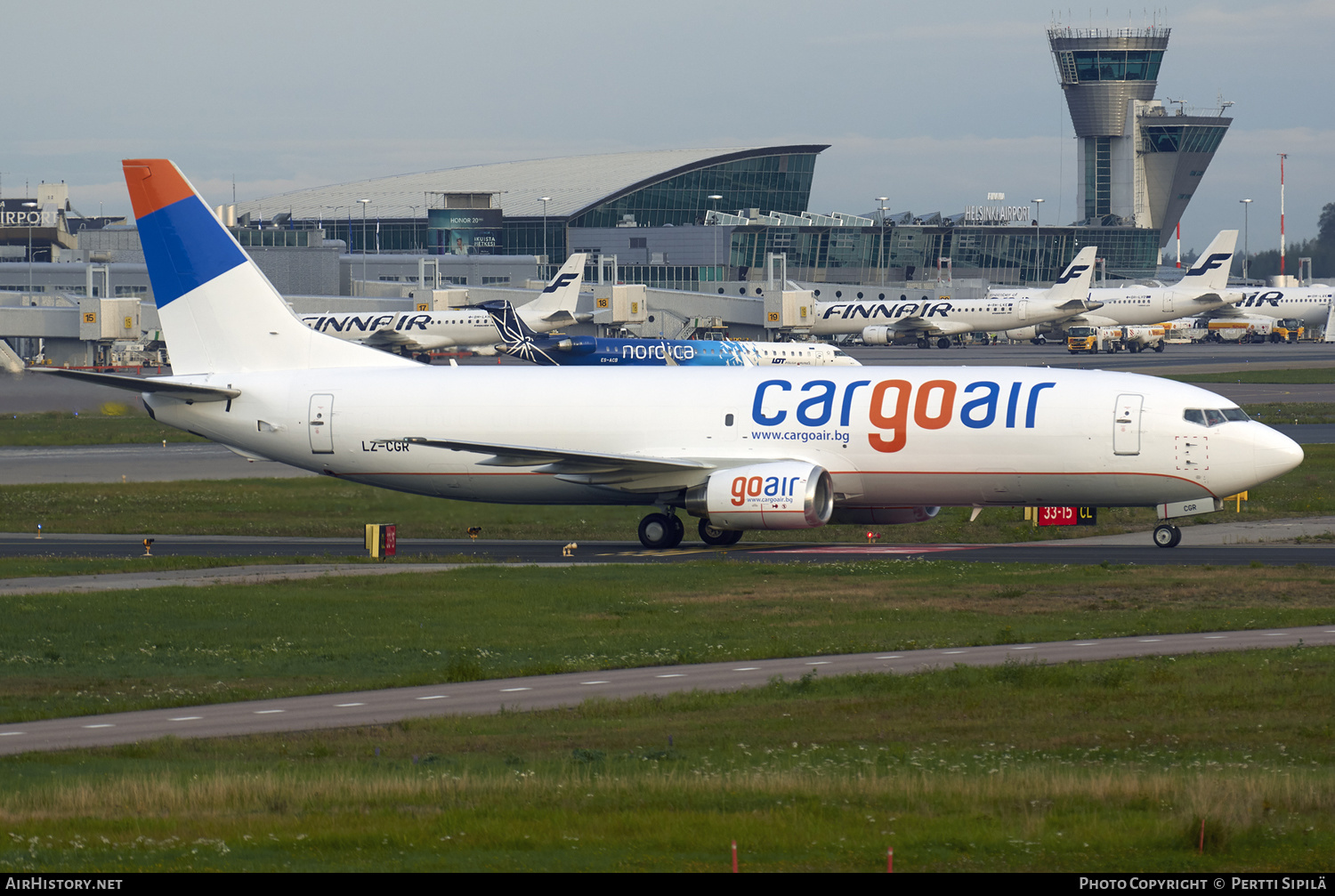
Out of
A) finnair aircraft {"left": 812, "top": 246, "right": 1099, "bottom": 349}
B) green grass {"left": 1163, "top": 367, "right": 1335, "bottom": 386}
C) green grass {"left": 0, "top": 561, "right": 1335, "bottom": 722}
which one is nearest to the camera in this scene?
green grass {"left": 0, "top": 561, "right": 1335, "bottom": 722}

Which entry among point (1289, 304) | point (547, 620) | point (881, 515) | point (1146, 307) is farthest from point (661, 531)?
point (1289, 304)

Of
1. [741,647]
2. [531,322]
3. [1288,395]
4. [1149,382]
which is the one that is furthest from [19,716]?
[531,322]

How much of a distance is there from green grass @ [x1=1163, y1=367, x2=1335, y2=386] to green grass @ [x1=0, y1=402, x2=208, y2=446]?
6507cm

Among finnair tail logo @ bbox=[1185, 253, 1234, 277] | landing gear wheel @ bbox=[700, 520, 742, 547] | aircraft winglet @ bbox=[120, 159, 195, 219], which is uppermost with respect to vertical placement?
finnair tail logo @ bbox=[1185, 253, 1234, 277]

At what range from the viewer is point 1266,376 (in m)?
110

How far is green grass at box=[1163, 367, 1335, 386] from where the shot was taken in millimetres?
105125

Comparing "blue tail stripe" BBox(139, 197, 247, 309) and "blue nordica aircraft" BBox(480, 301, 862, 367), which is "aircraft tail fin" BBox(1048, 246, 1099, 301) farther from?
"blue tail stripe" BBox(139, 197, 247, 309)

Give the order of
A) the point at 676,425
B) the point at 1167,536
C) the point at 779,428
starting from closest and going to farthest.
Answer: the point at 1167,536
the point at 779,428
the point at 676,425

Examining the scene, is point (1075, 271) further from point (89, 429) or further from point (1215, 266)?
point (89, 429)

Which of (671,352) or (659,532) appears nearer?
(659,532)

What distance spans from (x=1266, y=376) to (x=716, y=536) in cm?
7859

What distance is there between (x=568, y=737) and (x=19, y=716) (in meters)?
8.17

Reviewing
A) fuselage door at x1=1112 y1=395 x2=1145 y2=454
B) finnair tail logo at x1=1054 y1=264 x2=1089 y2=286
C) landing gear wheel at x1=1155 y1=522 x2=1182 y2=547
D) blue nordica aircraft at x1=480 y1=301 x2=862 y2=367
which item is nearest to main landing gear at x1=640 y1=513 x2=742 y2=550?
fuselage door at x1=1112 y1=395 x2=1145 y2=454
